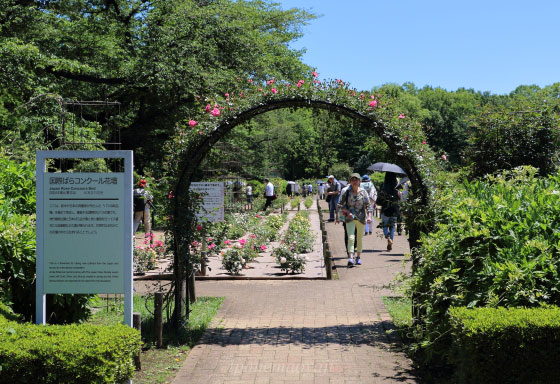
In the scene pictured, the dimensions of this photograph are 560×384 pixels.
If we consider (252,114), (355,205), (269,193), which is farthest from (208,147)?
(269,193)

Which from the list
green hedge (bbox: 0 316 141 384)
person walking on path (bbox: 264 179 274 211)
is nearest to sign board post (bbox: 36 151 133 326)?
green hedge (bbox: 0 316 141 384)

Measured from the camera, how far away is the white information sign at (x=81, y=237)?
5344 millimetres

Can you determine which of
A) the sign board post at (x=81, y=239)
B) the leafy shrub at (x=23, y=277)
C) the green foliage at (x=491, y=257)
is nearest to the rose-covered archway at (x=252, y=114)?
the green foliage at (x=491, y=257)

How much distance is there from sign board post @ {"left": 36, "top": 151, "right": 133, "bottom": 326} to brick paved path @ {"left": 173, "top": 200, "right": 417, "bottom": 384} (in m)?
1.34

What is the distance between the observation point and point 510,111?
13.4m

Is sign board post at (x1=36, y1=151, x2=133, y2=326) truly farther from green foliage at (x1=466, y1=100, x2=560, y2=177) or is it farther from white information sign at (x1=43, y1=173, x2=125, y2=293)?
green foliage at (x1=466, y1=100, x2=560, y2=177)

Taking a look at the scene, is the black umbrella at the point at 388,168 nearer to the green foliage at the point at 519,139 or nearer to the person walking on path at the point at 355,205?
the person walking on path at the point at 355,205

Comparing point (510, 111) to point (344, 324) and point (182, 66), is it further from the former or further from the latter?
point (182, 66)

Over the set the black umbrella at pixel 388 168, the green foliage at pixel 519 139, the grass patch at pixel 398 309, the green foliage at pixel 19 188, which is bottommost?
the grass patch at pixel 398 309

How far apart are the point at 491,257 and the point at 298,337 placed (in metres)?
2.80

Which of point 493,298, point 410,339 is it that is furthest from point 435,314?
point 410,339

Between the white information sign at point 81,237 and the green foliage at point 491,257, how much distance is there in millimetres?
2895

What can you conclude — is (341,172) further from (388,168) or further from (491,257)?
(491,257)

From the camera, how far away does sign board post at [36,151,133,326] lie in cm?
534
